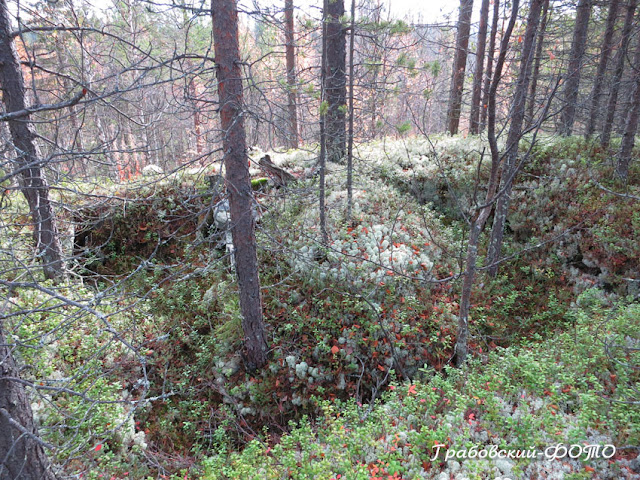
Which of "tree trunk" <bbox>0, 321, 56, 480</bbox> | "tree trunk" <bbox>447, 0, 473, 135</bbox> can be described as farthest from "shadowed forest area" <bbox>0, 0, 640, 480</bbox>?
"tree trunk" <bbox>447, 0, 473, 135</bbox>

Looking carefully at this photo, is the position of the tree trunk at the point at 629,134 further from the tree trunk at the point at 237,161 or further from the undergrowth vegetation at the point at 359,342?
the tree trunk at the point at 237,161

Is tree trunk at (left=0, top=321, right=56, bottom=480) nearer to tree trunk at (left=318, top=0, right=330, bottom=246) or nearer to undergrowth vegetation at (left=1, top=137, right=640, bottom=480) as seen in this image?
undergrowth vegetation at (left=1, top=137, right=640, bottom=480)

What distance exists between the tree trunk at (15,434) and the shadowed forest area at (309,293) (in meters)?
0.03

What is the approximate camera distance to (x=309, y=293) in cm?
742

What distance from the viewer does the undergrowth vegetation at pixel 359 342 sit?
406 cm

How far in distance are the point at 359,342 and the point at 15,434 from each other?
16.3ft

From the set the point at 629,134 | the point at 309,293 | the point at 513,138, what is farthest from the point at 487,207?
the point at 629,134

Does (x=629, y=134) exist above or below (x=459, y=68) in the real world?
below

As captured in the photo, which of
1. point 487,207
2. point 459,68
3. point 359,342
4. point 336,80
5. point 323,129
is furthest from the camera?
point 459,68

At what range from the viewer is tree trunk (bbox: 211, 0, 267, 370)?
15.4 feet

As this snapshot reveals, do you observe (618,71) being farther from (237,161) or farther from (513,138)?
(237,161)

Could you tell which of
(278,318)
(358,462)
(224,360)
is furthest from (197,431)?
(358,462)

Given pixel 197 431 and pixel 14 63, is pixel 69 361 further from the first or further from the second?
pixel 14 63

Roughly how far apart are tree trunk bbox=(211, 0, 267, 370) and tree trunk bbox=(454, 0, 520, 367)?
3344mm
